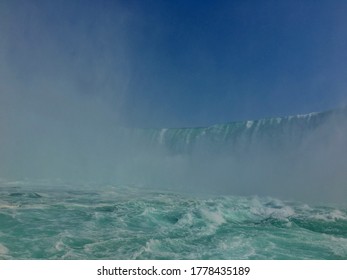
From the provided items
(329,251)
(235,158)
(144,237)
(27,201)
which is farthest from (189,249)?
(235,158)

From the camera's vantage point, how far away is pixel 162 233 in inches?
299

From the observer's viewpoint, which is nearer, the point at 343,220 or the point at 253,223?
the point at 253,223

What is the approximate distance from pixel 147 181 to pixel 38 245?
67.8 ft

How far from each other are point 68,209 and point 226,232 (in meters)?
4.89

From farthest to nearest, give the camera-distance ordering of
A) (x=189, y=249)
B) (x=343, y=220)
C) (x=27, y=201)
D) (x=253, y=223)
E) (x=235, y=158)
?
(x=235, y=158)
(x=27, y=201)
(x=343, y=220)
(x=253, y=223)
(x=189, y=249)

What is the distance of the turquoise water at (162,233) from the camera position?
6336mm

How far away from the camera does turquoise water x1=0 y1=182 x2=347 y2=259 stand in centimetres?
634

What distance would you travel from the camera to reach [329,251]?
6680 mm
